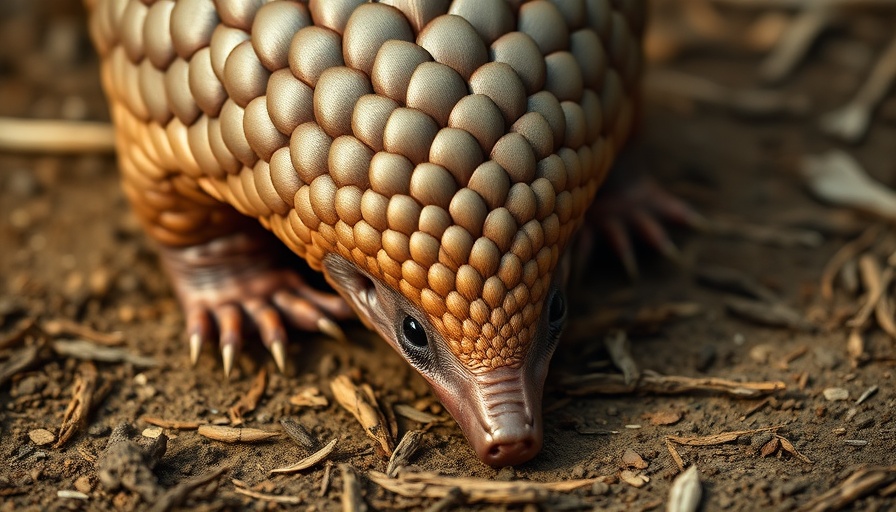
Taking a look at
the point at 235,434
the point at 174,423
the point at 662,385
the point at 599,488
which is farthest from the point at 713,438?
the point at 174,423

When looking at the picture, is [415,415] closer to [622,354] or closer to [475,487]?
[475,487]

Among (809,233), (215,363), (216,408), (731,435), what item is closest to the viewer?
(731,435)

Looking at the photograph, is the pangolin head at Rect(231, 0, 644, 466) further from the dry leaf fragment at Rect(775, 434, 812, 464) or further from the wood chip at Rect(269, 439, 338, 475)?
the dry leaf fragment at Rect(775, 434, 812, 464)

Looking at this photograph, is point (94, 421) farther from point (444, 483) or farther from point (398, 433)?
point (444, 483)

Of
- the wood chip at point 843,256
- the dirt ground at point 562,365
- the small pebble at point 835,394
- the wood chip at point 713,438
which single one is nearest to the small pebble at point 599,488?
the dirt ground at point 562,365

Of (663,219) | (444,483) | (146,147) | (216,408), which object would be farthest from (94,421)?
(663,219)
